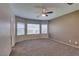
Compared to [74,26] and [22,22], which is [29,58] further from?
[22,22]

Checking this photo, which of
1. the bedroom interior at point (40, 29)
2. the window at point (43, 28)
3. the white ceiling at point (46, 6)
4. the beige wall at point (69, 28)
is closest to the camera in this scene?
the white ceiling at point (46, 6)

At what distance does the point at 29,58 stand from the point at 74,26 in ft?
18.8

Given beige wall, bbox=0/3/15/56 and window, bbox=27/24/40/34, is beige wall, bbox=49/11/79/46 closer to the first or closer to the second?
window, bbox=27/24/40/34

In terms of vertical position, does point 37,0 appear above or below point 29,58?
above

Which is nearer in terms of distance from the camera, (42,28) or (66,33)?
(66,33)

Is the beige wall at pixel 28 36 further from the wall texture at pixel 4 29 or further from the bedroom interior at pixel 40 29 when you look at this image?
the wall texture at pixel 4 29

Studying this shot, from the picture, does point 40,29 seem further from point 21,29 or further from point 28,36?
point 21,29

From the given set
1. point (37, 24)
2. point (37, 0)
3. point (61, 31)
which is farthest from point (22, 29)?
point (37, 0)

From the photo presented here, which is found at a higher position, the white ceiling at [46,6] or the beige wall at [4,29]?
the white ceiling at [46,6]

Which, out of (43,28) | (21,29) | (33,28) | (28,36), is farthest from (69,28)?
(43,28)

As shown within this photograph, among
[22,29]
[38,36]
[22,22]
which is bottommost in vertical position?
[38,36]

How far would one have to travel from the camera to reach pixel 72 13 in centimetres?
632

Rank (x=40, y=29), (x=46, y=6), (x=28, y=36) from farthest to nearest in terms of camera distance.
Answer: (x=40, y=29) → (x=28, y=36) → (x=46, y=6)

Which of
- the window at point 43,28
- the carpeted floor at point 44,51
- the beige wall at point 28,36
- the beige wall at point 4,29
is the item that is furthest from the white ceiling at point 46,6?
the window at point 43,28
